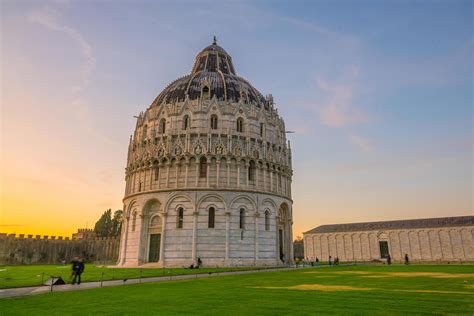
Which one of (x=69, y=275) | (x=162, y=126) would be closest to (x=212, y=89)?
(x=162, y=126)

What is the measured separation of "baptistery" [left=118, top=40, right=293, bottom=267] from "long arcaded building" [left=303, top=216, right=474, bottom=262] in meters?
35.4

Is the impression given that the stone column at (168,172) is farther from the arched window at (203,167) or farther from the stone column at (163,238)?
the arched window at (203,167)

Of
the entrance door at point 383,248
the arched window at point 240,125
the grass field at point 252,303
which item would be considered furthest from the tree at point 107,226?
the grass field at point 252,303

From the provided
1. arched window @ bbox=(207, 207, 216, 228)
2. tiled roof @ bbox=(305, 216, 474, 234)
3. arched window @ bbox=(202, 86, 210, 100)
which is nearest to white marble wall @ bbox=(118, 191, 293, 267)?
arched window @ bbox=(207, 207, 216, 228)

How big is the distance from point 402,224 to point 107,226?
70.7m

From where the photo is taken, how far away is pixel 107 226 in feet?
286

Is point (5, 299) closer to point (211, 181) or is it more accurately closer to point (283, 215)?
point (211, 181)

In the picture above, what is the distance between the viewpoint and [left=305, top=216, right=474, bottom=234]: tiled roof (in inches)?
2594

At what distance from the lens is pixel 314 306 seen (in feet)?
34.8

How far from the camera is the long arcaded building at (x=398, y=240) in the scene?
64000 millimetres

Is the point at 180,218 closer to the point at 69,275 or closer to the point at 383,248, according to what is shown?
the point at 69,275

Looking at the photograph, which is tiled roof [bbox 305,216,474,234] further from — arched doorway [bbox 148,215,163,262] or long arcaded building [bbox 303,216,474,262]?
arched doorway [bbox 148,215,163,262]

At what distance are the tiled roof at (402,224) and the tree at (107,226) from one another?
49.4m

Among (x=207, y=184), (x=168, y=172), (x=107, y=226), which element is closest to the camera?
(x=207, y=184)
